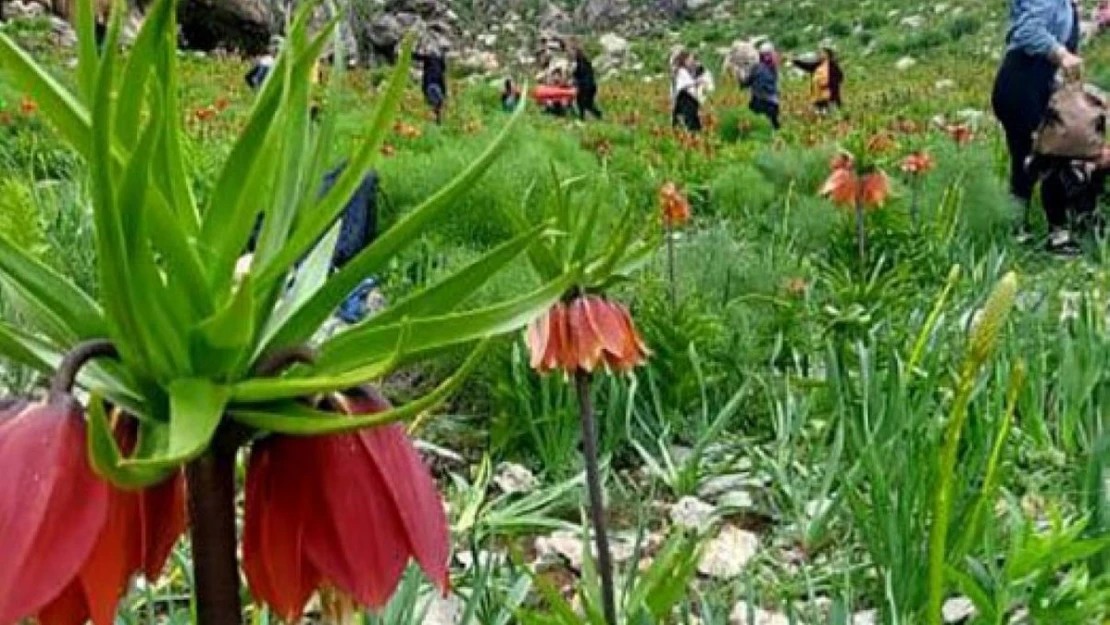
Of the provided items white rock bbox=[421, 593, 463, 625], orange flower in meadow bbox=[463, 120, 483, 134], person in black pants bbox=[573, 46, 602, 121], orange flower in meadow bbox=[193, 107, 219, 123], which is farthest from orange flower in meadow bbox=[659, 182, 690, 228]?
person in black pants bbox=[573, 46, 602, 121]

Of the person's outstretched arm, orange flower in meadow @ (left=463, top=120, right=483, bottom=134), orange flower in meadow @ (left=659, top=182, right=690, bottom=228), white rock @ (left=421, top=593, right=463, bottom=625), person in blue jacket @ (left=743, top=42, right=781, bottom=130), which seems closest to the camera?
white rock @ (left=421, top=593, right=463, bottom=625)

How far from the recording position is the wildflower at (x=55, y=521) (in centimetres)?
79

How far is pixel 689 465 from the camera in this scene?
3076 mm

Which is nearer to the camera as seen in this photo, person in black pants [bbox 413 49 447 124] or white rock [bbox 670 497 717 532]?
white rock [bbox 670 497 717 532]

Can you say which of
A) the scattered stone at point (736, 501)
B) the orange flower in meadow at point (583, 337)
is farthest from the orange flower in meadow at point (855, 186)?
the orange flower in meadow at point (583, 337)

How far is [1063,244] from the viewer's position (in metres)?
5.88

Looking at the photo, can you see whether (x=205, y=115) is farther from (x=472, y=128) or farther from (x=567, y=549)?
(x=567, y=549)

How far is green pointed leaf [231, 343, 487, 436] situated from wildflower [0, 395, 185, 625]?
75 millimetres

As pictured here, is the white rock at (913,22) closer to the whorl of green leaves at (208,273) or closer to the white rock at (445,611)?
the white rock at (445,611)

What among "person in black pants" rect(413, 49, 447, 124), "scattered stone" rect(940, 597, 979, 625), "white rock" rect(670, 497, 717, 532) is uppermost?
"scattered stone" rect(940, 597, 979, 625)

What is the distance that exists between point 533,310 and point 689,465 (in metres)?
2.18

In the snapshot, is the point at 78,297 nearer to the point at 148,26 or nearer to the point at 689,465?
the point at 148,26

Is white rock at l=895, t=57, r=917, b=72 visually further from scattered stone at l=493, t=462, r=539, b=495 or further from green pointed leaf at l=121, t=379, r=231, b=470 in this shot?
green pointed leaf at l=121, t=379, r=231, b=470

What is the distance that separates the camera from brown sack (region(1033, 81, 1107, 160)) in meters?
5.80
